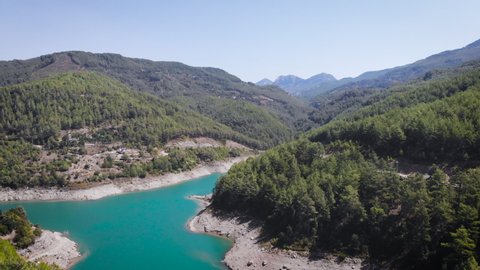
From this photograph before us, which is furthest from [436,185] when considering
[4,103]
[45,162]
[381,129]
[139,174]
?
[4,103]

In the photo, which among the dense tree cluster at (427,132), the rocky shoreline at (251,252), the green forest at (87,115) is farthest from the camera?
the green forest at (87,115)

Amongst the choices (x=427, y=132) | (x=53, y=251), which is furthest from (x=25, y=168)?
(x=427, y=132)

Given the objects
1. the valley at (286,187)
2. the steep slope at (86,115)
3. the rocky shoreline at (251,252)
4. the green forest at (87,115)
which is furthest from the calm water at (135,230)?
the steep slope at (86,115)

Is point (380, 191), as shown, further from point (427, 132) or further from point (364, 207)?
point (427, 132)

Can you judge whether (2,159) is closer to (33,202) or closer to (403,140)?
(33,202)

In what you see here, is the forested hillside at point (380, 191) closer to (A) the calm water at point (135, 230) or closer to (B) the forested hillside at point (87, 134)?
(A) the calm water at point (135, 230)

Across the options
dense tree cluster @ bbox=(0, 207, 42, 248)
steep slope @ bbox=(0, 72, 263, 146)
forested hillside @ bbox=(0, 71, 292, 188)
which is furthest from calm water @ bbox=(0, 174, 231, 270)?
steep slope @ bbox=(0, 72, 263, 146)
